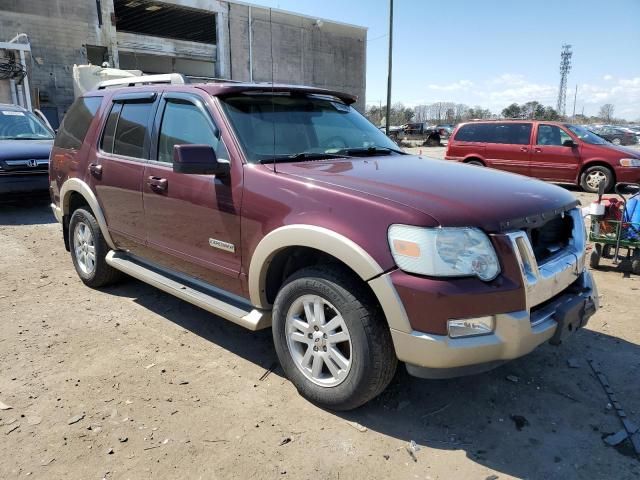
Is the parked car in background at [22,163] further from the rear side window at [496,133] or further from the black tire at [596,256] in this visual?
the rear side window at [496,133]

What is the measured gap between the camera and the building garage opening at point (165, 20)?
27250 millimetres

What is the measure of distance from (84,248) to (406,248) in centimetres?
372

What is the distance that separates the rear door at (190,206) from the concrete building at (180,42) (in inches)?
601

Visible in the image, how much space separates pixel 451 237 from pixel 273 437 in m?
1.41

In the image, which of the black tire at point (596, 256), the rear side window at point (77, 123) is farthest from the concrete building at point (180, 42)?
the black tire at point (596, 256)

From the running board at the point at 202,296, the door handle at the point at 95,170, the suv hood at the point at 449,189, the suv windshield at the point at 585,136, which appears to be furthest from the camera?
the suv windshield at the point at 585,136

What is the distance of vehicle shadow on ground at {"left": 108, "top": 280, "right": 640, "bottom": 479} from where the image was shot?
251 cm

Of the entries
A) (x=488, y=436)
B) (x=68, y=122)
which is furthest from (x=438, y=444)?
(x=68, y=122)

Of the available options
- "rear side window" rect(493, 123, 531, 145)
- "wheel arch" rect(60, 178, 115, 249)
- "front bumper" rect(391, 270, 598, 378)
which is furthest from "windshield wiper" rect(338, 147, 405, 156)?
"rear side window" rect(493, 123, 531, 145)

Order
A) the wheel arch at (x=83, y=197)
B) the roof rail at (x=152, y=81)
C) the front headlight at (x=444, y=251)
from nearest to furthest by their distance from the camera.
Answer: the front headlight at (x=444, y=251) → the roof rail at (x=152, y=81) → the wheel arch at (x=83, y=197)

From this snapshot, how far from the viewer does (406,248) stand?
2.42m

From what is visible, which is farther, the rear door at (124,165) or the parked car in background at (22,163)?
the parked car in background at (22,163)

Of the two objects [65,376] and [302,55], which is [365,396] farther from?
[302,55]

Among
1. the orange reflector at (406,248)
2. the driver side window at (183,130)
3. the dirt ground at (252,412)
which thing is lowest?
the dirt ground at (252,412)
